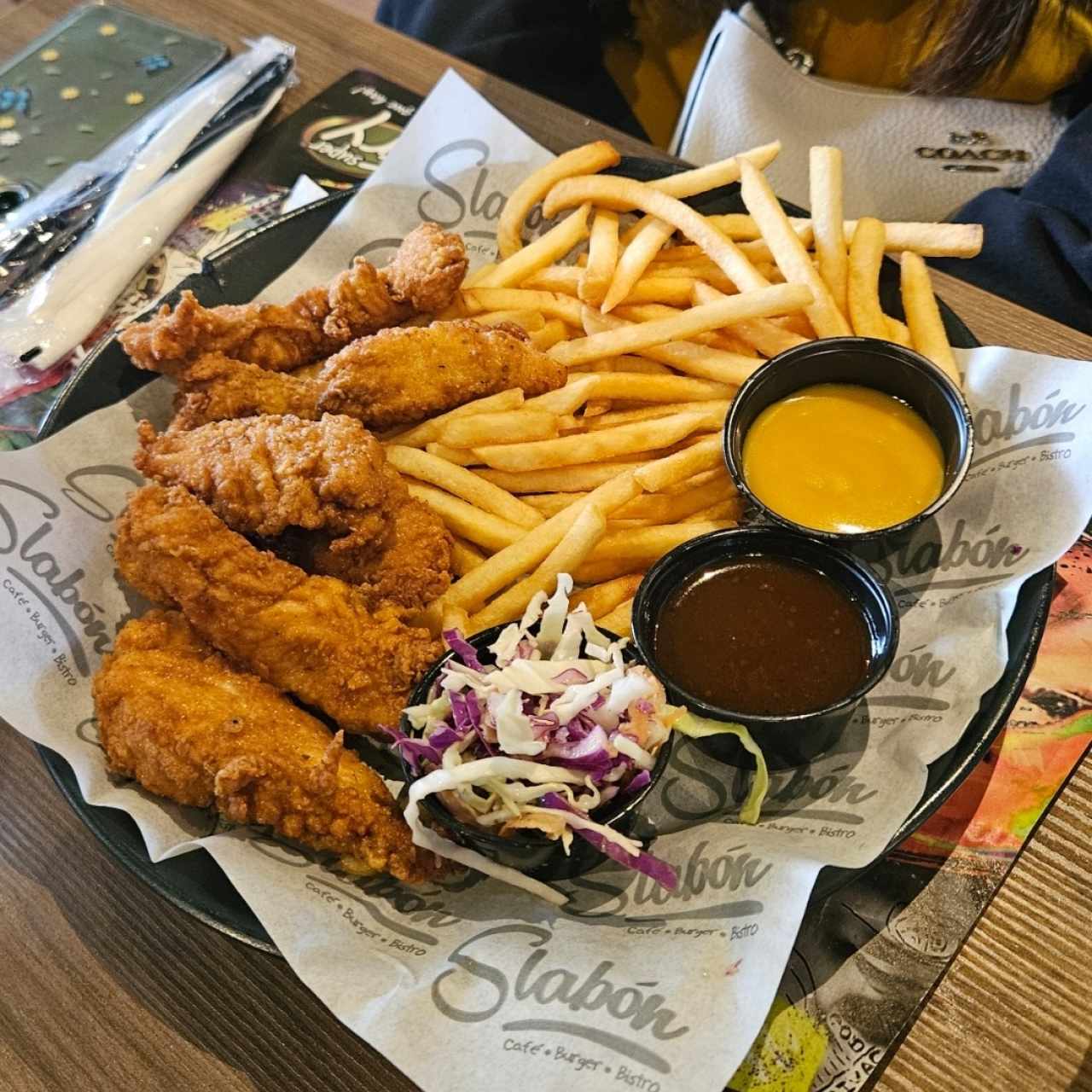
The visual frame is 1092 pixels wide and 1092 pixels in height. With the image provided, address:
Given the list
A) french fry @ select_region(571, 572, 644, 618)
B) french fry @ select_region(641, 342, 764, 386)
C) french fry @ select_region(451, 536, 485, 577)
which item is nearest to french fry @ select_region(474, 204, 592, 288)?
french fry @ select_region(641, 342, 764, 386)

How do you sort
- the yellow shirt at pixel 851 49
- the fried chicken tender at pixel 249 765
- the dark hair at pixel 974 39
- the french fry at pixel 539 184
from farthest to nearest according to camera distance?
the yellow shirt at pixel 851 49 → the dark hair at pixel 974 39 → the french fry at pixel 539 184 → the fried chicken tender at pixel 249 765

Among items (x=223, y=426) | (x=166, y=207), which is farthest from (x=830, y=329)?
(x=166, y=207)

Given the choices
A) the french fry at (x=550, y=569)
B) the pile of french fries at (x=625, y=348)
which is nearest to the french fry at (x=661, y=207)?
the pile of french fries at (x=625, y=348)

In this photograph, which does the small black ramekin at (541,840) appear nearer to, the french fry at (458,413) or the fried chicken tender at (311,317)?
the french fry at (458,413)

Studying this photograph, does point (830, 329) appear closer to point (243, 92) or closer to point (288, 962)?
point (288, 962)

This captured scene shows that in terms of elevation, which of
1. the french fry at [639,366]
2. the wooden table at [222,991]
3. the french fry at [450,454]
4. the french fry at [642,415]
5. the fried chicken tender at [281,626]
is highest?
the french fry at [639,366]

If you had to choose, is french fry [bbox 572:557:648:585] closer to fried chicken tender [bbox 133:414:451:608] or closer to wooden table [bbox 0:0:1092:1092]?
fried chicken tender [bbox 133:414:451:608]
